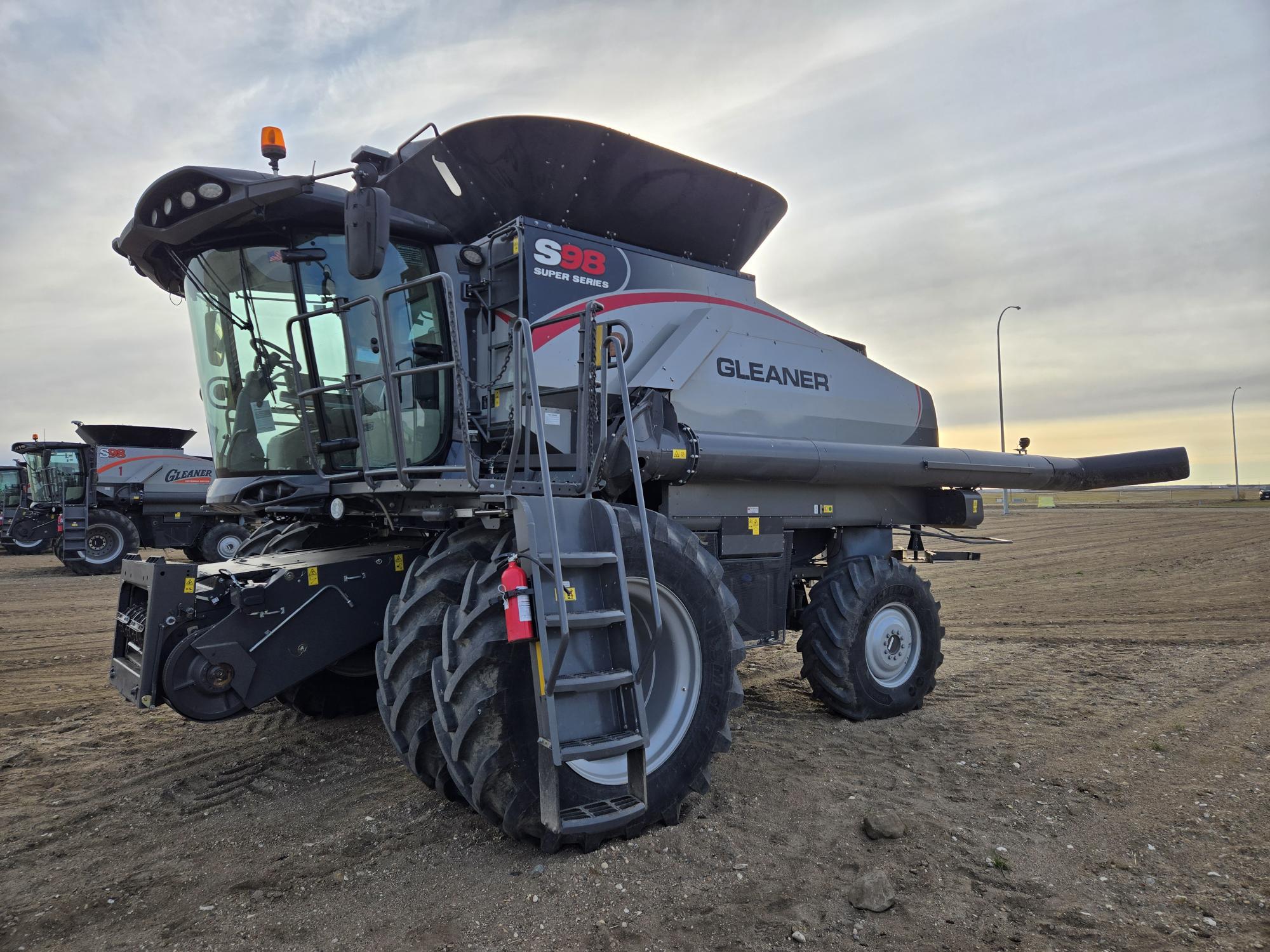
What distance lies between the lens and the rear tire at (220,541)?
59.4 feet

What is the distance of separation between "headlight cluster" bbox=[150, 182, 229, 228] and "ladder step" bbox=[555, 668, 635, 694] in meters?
3.04

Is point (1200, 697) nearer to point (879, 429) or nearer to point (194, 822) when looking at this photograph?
point (879, 429)

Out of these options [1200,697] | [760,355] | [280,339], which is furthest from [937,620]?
[280,339]

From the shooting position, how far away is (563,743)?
10.7 feet

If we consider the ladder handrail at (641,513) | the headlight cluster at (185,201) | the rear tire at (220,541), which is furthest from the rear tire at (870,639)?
the rear tire at (220,541)

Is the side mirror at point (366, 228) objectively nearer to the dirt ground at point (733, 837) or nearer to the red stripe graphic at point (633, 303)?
the red stripe graphic at point (633, 303)

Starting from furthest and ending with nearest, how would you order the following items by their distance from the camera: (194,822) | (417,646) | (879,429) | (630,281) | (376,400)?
(879,429)
(630,281)
(376,400)
(194,822)
(417,646)

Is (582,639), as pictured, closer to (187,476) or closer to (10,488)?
(187,476)

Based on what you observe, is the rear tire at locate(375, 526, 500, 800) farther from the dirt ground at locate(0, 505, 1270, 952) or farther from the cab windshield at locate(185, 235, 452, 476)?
the cab windshield at locate(185, 235, 452, 476)

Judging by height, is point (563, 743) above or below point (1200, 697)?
above

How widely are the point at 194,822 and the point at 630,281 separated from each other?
372 cm

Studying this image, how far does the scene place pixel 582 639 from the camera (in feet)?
11.4

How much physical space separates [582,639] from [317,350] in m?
2.38

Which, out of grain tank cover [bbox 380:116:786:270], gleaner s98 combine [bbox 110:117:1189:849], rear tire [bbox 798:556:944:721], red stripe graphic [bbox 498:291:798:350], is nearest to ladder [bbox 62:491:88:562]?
gleaner s98 combine [bbox 110:117:1189:849]
